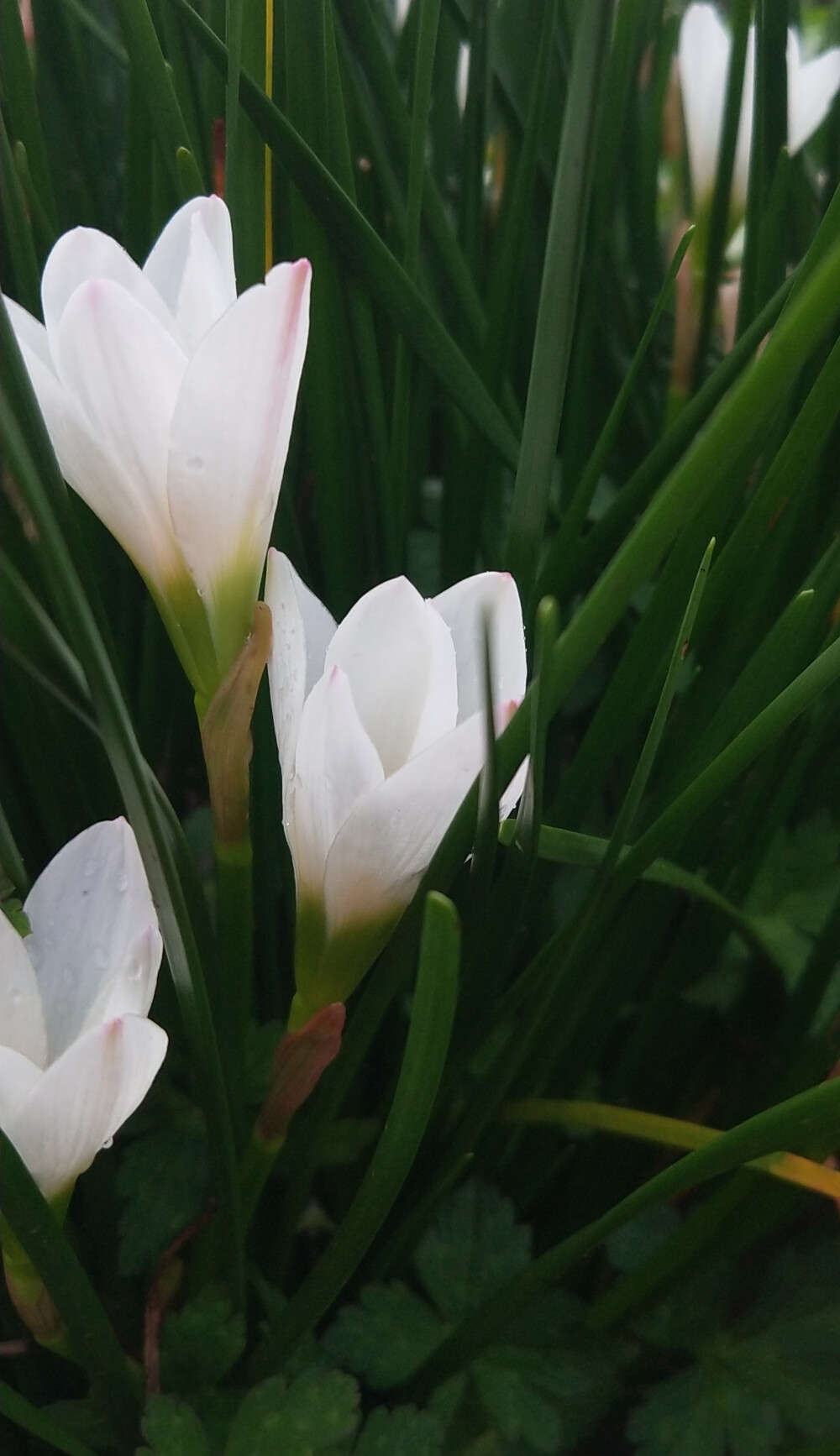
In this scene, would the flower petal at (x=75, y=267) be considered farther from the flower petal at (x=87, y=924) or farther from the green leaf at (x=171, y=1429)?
the green leaf at (x=171, y=1429)

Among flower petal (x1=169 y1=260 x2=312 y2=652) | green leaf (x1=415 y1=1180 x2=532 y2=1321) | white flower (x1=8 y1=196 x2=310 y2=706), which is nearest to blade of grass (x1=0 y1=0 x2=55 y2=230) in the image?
white flower (x1=8 y1=196 x2=310 y2=706)

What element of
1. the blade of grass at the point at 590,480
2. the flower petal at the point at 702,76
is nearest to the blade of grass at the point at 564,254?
the blade of grass at the point at 590,480

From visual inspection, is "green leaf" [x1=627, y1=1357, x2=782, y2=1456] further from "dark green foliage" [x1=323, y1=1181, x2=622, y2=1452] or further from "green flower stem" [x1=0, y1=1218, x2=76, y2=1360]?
"green flower stem" [x1=0, y1=1218, x2=76, y2=1360]

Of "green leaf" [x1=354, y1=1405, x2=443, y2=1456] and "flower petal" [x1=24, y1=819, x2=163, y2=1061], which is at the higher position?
"flower petal" [x1=24, y1=819, x2=163, y2=1061]

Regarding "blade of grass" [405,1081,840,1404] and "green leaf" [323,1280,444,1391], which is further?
"green leaf" [323,1280,444,1391]

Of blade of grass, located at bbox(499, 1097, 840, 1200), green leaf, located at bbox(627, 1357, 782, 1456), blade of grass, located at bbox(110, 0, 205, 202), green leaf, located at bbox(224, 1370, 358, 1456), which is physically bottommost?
green leaf, located at bbox(627, 1357, 782, 1456)

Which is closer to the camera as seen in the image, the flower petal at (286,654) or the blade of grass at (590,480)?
the flower petal at (286,654)

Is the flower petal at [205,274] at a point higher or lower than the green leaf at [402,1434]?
higher
